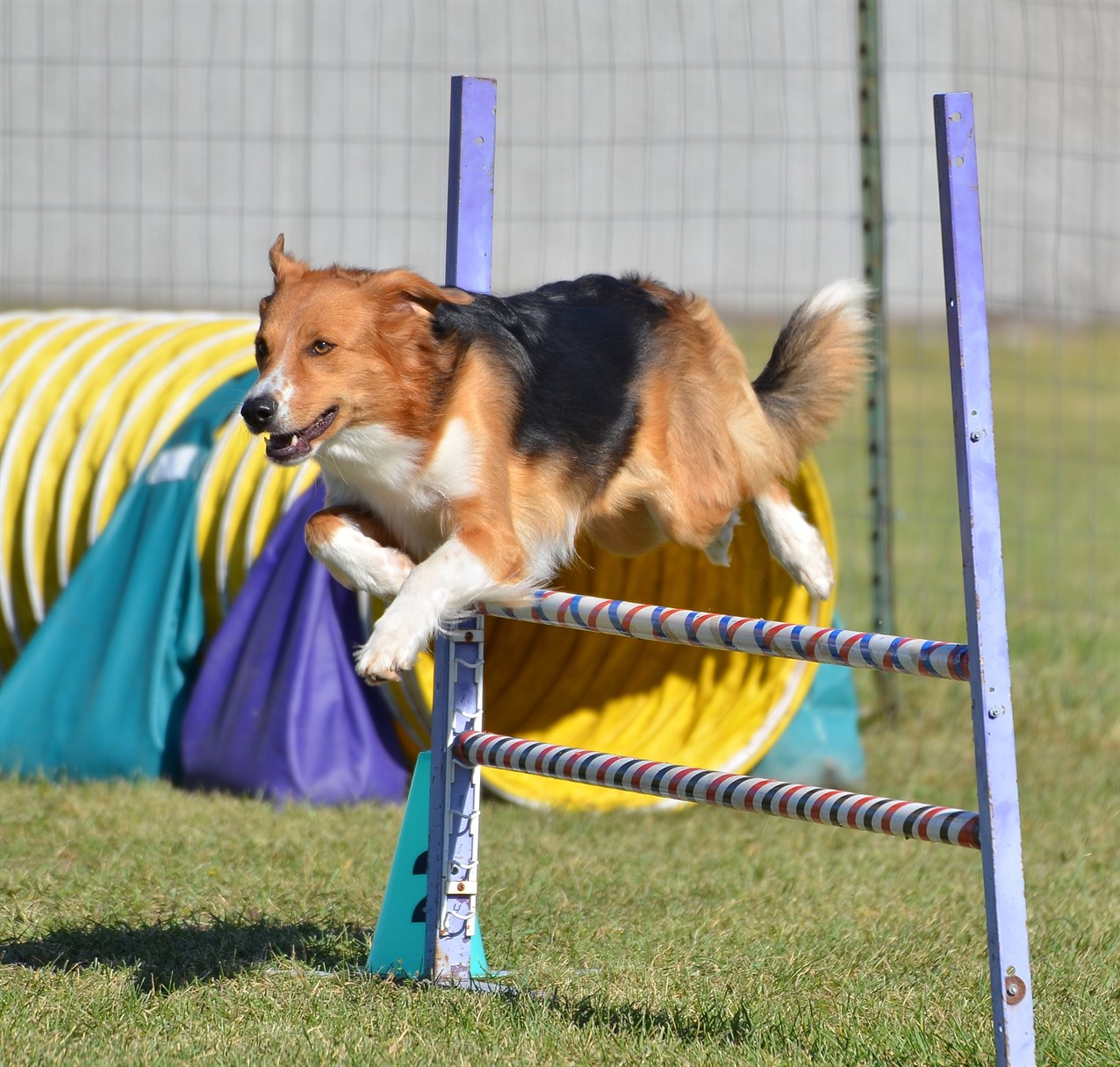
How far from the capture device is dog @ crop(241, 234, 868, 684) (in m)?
3.13

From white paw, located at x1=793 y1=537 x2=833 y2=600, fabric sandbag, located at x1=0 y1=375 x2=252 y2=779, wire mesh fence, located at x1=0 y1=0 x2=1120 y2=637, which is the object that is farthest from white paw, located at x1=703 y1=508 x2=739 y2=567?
wire mesh fence, located at x1=0 y1=0 x2=1120 y2=637

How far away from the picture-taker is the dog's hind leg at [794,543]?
4129mm

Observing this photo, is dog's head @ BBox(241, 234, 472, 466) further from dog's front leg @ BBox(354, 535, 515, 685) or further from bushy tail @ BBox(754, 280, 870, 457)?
bushy tail @ BBox(754, 280, 870, 457)

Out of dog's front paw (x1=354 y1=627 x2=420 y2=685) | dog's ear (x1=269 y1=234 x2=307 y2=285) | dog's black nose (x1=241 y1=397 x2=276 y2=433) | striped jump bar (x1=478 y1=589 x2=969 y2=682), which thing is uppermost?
dog's ear (x1=269 y1=234 x2=307 y2=285)

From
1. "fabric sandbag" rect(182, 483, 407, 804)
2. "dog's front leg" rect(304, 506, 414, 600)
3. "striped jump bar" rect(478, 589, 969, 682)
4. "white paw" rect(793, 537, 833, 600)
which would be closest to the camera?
"striped jump bar" rect(478, 589, 969, 682)

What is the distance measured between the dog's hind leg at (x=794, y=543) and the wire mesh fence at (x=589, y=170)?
3.71 m

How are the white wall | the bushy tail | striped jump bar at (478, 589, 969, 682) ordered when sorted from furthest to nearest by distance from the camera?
the white wall < the bushy tail < striped jump bar at (478, 589, 969, 682)

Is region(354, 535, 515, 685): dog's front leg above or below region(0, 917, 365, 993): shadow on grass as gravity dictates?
above

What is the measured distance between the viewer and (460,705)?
371 cm

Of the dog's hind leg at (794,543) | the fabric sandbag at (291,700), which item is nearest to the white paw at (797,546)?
the dog's hind leg at (794,543)

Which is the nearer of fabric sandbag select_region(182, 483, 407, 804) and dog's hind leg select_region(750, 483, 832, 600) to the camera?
dog's hind leg select_region(750, 483, 832, 600)

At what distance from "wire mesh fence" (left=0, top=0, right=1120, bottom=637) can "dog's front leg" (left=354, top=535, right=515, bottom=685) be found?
15.9 feet

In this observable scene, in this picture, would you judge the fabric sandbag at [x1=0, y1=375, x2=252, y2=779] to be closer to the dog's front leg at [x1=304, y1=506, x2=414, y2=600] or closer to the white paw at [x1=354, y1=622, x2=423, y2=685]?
the dog's front leg at [x1=304, y1=506, x2=414, y2=600]

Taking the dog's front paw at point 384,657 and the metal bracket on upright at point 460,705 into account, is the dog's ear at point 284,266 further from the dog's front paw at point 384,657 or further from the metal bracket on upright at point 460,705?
the dog's front paw at point 384,657
